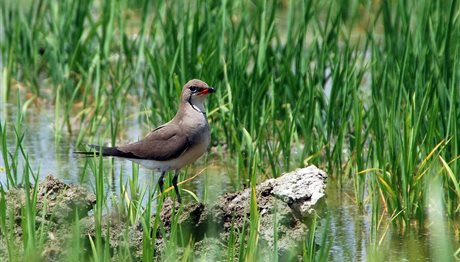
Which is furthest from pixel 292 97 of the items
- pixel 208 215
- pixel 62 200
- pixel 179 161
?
pixel 62 200

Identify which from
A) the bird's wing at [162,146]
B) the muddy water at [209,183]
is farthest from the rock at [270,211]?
the bird's wing at [162,146]

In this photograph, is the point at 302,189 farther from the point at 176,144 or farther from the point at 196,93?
the point at 196,93

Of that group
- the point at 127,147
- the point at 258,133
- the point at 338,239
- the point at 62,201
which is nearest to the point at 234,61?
the point at 258,133

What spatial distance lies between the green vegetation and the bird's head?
10.5 inches

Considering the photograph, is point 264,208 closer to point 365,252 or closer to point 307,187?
point 307,187

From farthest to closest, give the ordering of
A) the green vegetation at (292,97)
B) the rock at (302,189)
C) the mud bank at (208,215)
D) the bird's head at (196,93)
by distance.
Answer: the bird's head at (196,93) < the green vegetation at (292,97) < the rock at (302,189) < the mud bank at (208,215)

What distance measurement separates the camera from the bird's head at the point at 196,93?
6.22 metres

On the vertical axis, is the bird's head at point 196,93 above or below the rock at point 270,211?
above

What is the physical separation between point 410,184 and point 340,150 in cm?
80

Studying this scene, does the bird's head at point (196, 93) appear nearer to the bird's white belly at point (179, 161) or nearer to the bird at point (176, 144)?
the bird at point (176, 144)

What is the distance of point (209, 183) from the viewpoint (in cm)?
677

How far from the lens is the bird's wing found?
6066mm

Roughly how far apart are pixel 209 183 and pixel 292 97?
720 millimetres

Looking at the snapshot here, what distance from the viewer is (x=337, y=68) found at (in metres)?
6.57
